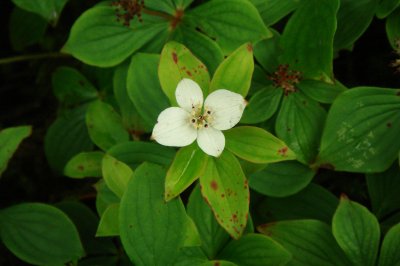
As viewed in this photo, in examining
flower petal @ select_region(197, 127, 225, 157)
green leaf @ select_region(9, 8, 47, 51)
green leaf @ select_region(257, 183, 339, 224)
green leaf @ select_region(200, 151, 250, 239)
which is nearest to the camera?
flower petal @ select_region(197, 127, 225, 157)

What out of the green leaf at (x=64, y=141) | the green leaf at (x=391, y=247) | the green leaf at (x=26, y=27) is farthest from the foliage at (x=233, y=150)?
the green leaf at (x=26, y=27)

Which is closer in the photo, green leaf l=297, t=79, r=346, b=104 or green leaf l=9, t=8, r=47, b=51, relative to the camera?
green leaf l=297, t=79, r=346, b=104

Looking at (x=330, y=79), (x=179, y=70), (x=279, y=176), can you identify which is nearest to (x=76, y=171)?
(x=179, y=70)

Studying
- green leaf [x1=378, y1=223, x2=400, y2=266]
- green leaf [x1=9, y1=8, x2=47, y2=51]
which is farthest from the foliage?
green leaf [x1=9, y1=8, x2=47, y2=51]

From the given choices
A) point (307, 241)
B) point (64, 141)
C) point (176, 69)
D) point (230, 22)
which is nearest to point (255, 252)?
point (307, 241)

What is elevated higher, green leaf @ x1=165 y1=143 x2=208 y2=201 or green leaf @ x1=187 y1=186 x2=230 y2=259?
green leaf @ x1=165 y1=143 x2=208 y2=201

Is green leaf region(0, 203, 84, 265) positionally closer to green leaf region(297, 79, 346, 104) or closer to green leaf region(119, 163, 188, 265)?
green leaf region(119, 163, 188, 265)

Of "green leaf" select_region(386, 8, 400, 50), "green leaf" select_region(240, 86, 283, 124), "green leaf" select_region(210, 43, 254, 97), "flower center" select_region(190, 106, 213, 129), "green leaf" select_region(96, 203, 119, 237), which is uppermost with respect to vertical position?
"green leaf" select_region(386, 8, 400, 50)

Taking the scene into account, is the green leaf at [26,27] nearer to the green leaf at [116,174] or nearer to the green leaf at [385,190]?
the green leaf at [116,174]
